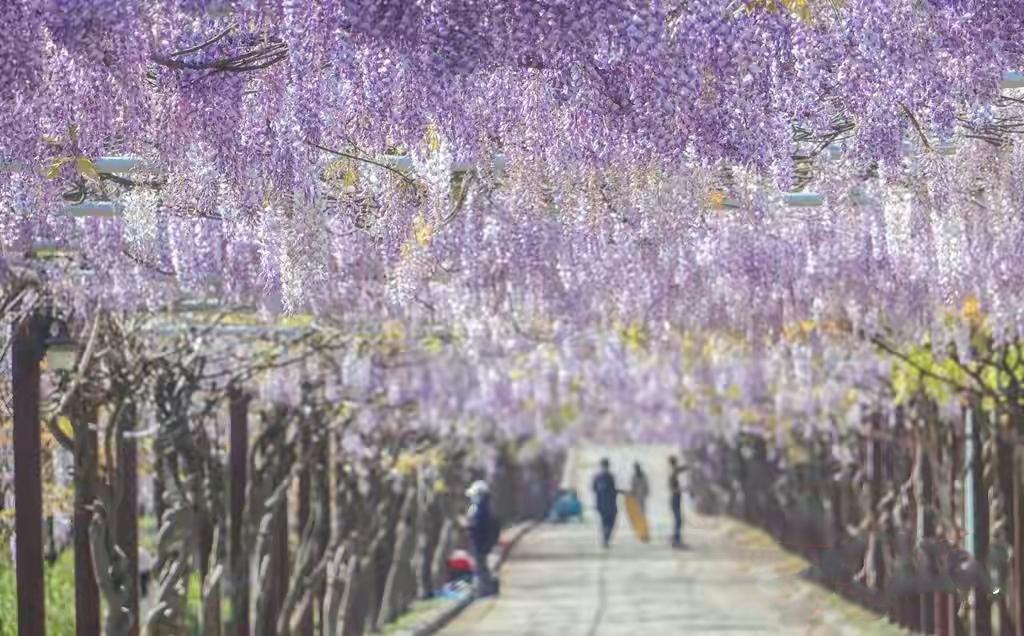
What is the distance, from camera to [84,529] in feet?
44.3

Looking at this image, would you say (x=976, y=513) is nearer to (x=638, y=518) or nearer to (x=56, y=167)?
(x=56, y=167)

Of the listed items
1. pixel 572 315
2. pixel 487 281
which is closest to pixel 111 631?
pixel 487 281

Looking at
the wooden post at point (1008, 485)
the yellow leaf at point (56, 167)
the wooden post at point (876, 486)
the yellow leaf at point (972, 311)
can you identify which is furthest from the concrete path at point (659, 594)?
the yellow leaf at point (56, 167)

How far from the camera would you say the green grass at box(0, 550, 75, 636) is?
14440 millimetres

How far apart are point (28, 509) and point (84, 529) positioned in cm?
192

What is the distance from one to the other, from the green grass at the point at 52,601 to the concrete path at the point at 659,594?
5.83 metres

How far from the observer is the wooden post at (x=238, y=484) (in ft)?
50.8

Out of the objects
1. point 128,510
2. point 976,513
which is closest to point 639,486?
point 976,513

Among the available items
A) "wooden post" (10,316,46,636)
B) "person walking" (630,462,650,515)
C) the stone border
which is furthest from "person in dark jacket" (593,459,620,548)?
"wooden post" (10,316,46,636)

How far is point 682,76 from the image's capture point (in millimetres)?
6477

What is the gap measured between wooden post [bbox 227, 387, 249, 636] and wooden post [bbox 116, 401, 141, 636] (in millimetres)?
1295

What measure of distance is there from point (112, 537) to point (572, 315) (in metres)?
5.57

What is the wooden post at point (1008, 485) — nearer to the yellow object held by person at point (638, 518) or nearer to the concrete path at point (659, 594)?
the concrete path at point (659, 594)

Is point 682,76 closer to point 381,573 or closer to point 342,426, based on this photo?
point 342,426
